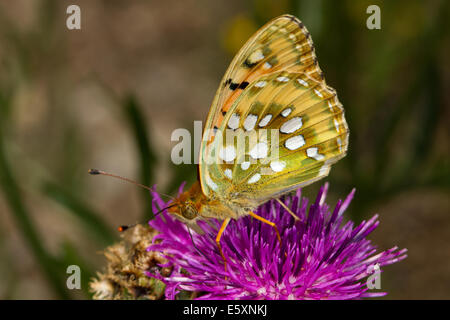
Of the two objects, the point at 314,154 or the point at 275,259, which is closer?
the point at 275,259

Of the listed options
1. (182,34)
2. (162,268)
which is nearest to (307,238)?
(162,268)

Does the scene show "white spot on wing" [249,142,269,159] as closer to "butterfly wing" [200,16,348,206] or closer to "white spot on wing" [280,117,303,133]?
"butterfly wing" [200,16,348,206]

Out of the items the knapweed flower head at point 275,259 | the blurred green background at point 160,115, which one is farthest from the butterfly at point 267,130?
the blurred green background at point 160,115

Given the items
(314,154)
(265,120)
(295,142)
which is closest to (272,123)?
(265,120)

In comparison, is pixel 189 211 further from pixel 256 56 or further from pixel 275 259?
pixel 256 56
